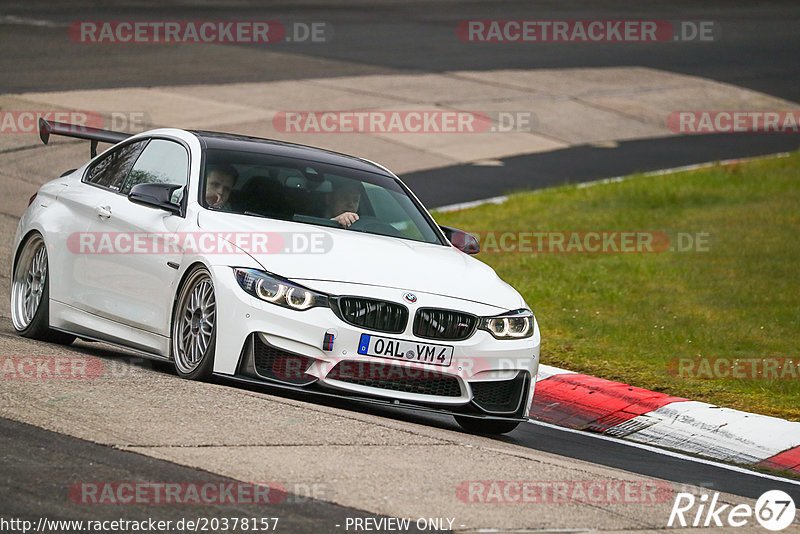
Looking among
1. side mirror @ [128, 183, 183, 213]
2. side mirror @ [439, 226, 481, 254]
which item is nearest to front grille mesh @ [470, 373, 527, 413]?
side mirror @ [439, 226, 481, 254]

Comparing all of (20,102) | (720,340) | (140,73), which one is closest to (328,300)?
(720,340)

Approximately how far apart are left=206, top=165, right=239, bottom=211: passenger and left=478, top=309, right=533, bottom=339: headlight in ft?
5.97

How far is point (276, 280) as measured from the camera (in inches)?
300

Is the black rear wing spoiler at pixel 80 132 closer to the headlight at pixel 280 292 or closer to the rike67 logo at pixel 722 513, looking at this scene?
the headlight at pixel 280 292

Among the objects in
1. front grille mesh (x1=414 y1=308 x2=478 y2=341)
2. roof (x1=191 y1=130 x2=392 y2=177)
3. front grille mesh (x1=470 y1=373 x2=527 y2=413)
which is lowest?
front grille mesh (x1=470 y1=373 x2=527 y2=413)

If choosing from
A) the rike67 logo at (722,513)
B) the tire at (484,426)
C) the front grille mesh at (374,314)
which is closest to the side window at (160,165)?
the front grille mesh at (374,314)

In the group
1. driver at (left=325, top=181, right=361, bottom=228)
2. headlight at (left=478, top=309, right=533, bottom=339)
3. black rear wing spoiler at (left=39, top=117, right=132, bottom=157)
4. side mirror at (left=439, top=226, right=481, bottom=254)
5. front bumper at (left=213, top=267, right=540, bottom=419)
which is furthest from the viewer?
black rear wing spoiler at (left=39, top=117, right=132, bottom=157)

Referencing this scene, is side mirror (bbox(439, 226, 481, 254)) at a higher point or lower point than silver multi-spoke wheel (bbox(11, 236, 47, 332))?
higher

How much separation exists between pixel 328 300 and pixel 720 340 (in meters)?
5.22

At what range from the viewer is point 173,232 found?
327 inches

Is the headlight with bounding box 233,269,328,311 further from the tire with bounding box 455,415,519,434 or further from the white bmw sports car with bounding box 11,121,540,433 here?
the tire with bounding box 455,415,519,434

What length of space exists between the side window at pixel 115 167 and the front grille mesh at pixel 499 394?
2936 millimetres

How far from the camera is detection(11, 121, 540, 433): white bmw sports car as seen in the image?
25.0 ft

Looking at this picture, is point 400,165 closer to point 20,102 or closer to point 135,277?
point 20,102
